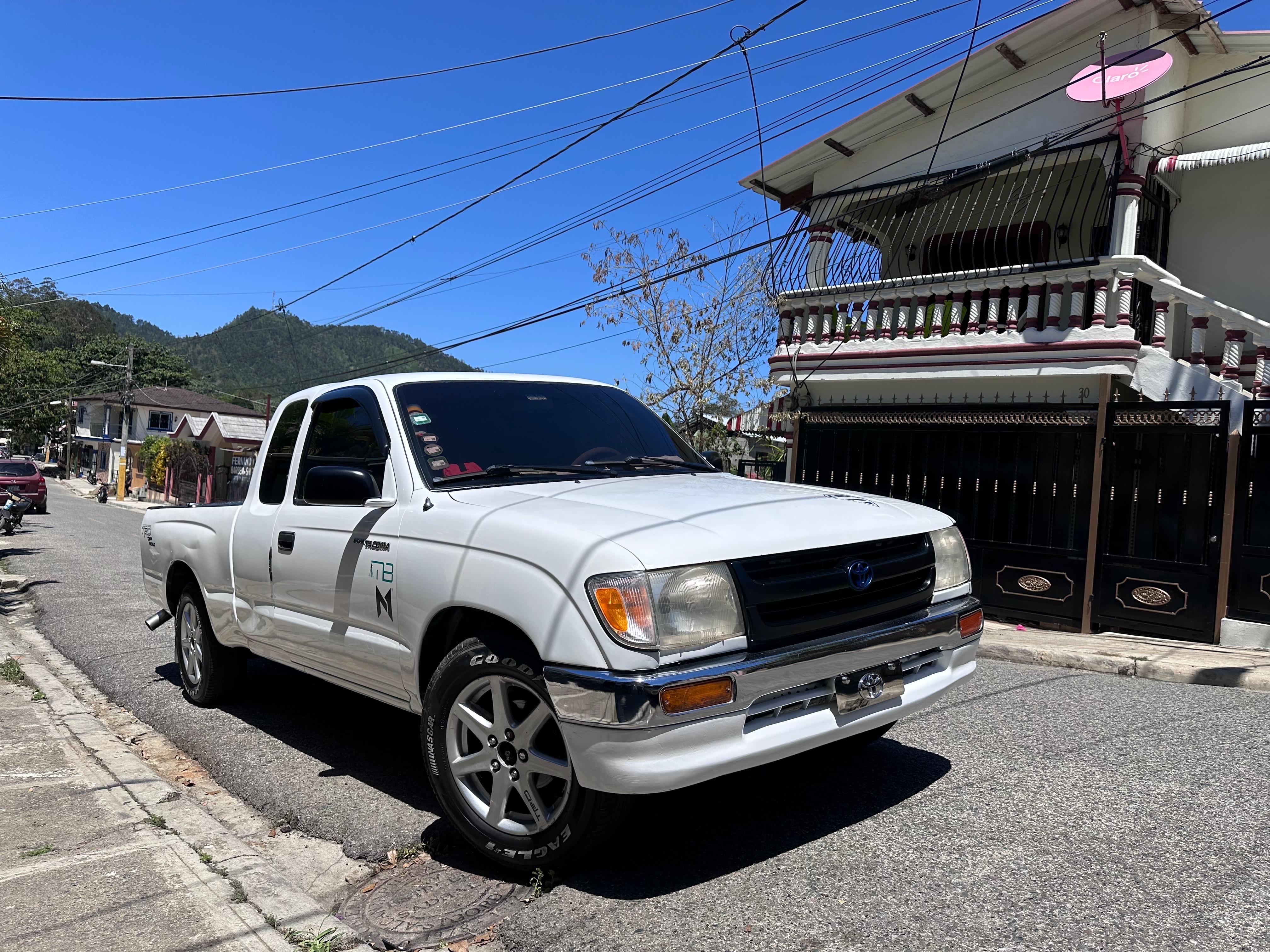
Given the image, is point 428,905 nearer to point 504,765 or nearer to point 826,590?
point 504,765

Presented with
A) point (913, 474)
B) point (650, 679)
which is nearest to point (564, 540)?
point (650, 679)

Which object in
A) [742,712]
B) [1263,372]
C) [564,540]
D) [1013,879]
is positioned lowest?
[1013,879]

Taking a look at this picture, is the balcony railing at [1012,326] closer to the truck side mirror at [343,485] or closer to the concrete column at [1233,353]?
the concrete column at [1233,353]

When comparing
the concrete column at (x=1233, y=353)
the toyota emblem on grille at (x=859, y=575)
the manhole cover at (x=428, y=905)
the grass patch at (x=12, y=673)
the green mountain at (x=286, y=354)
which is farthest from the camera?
the green mountain at (x=286, y=354)

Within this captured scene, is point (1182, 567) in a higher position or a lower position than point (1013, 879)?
higher

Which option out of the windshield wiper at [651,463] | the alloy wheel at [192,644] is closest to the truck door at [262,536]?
the alloy wheel at [192,644]

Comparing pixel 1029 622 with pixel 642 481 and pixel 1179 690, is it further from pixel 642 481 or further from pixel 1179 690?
pixel 642 481

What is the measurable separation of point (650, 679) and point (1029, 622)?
7951mm

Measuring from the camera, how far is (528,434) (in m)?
4.33

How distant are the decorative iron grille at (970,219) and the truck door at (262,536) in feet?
26.0

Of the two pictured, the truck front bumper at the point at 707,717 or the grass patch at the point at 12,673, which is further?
the grass patch at the point at 12,673

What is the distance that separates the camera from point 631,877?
331 centimetres

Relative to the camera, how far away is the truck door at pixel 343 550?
12.8ft

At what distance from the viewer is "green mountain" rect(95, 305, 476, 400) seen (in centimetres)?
4059
